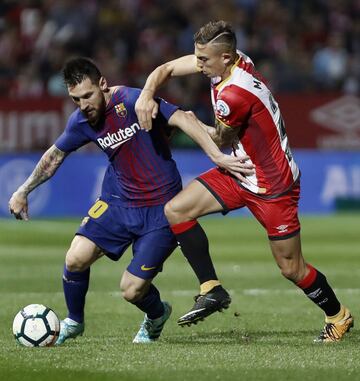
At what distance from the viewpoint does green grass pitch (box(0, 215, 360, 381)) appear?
756 cm

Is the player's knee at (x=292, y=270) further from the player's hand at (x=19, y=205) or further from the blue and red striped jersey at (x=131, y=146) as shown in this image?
the player's hand at (x=19, y=205)

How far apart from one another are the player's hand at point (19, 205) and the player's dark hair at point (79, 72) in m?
1.02

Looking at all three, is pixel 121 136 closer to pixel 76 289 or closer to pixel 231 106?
pixel 231 106

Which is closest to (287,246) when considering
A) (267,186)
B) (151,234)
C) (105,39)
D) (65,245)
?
(267,186)

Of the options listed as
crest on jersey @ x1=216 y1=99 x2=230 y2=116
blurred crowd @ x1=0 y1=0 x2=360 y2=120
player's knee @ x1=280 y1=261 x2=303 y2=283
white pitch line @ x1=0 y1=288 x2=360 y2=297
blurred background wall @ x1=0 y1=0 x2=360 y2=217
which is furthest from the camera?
blurred crowd @ x1=0 y1=0 x2=360 y2=120

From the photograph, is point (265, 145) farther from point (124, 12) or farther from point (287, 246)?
point (124, 12)

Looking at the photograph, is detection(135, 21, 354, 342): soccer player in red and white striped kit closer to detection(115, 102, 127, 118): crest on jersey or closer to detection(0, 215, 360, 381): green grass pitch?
detection(115, 102, 127, 118): crest on jersey

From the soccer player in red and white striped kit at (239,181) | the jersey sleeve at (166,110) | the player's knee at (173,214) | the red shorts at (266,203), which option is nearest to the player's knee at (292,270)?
the soccer player in red and white striped kit at (239,181)

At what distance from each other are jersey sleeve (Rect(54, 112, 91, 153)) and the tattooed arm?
5cm

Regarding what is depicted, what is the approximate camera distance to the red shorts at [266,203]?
888 centimetres

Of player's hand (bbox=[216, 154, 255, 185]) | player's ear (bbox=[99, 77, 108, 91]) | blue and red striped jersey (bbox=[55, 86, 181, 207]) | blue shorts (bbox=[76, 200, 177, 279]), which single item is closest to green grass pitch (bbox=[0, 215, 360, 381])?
blue shorts (bbox=[76, 200, 177, 279])

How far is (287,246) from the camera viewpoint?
350 inches

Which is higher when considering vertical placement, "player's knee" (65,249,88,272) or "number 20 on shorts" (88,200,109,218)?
"number 20 on shorts" (88,200,109,218)

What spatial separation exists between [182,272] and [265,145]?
6.68m
